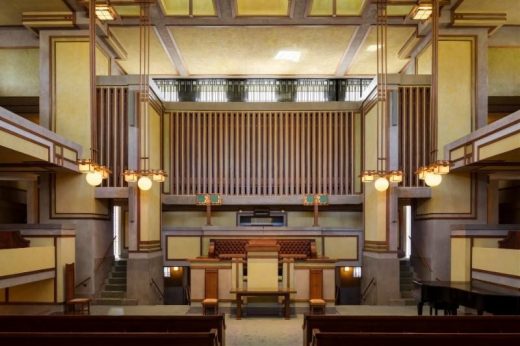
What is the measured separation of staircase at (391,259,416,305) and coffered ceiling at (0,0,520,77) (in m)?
5.49

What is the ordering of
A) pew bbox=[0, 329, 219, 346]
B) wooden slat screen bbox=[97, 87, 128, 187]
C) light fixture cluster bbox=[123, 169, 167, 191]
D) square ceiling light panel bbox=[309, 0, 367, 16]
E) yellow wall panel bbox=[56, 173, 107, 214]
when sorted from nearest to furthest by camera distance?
pew bbox=[0, 329, 219, 346]
light fixture cluster bbox=[123, 169, 167, 191]
square ceiling light panel bbox=[309, 0, 367, 16]
yellow wall panel bbox=[56, 173, 107, 214]
wooden slat screen bbox=[97, 87, 128, 187]

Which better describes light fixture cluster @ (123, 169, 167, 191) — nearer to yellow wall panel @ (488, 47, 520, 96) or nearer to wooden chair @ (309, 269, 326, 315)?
wooden chair @ (309, 269, 326, 315)

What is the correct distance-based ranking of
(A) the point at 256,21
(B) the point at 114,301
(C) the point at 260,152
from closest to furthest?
(A) the point at 256,21
(B) the point at 114,301
(C) the point at 260,152

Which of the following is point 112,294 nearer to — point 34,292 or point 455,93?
point 34,292

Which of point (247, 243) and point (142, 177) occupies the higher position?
point (142, 177)

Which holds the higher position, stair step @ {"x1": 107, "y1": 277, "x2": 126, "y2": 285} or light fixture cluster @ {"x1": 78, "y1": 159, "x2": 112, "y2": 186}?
light fixture cluster @ {"x1": 78, "y1": 159, "x2": 112, "y2": 186}

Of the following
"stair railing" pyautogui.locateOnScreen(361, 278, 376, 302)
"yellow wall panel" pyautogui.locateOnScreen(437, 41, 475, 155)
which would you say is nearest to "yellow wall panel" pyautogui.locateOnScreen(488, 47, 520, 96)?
"yellow wall panel" pyautogui.locateOnScreen(437, 41, 475, 155)

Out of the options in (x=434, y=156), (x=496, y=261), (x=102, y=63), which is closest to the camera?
(x=434, y=156)

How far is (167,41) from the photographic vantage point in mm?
12297

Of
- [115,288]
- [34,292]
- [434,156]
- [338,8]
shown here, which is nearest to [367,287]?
[434,156]

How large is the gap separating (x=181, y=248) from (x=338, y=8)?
7.19 m

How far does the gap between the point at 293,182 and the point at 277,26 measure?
437 centimetres

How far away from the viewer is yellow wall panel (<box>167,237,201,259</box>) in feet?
43.9

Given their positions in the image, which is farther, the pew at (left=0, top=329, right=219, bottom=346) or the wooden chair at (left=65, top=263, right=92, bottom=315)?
the wooden chair at (left=65, top=263, right=92, bottom=315)
